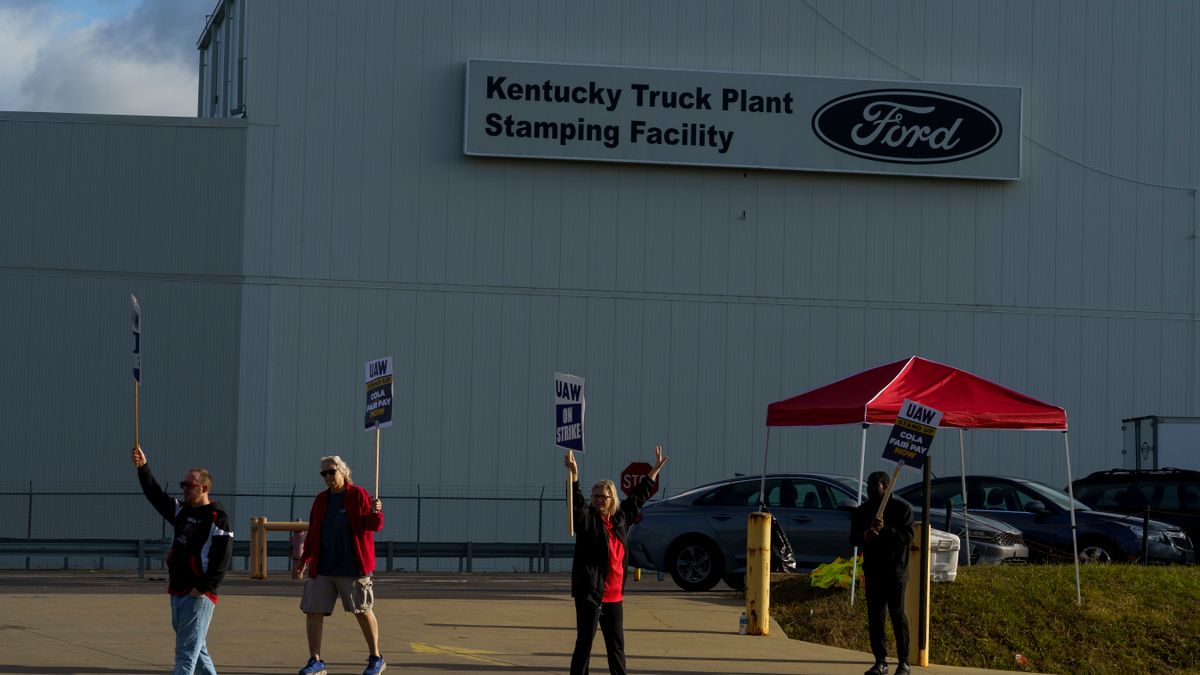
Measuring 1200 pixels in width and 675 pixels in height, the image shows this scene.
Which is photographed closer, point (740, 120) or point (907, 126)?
point (740, 120)

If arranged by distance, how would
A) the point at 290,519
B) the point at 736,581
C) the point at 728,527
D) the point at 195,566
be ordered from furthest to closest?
1. the point at 290,519
2. the point at 736,581
3. the point at 728,527
4. the point at 195,566

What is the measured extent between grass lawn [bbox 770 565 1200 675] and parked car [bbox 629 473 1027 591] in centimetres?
198

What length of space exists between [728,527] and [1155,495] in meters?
7.35

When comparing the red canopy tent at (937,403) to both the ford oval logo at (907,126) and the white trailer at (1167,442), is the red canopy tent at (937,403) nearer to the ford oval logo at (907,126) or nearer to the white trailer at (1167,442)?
the white trailer at (1167,442)

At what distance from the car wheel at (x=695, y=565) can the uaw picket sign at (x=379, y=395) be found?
6.45 m

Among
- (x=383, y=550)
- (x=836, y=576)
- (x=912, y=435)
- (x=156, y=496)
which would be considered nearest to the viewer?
(x=156, y=496)

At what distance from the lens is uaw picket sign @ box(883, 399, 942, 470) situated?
47.2 ft

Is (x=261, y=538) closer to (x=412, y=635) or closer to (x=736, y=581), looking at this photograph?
(x=736, y=581)

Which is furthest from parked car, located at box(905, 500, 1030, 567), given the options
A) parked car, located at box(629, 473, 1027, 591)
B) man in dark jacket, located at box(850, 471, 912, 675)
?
man in dark jacket, located at box(850, 471, 912, 675)

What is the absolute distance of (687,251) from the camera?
30391 millimetres

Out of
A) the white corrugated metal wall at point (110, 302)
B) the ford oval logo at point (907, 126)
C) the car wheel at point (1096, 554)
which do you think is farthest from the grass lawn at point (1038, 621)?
the white corrugated metal wall at point (110, 302)

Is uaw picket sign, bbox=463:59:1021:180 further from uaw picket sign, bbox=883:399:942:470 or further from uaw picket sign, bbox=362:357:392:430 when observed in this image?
uaw picket sign, bbox=883:399:942:470

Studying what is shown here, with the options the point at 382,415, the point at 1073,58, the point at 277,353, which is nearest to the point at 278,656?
the point at 382,415

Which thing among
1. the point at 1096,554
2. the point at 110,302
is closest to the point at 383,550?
the point at 110,302
